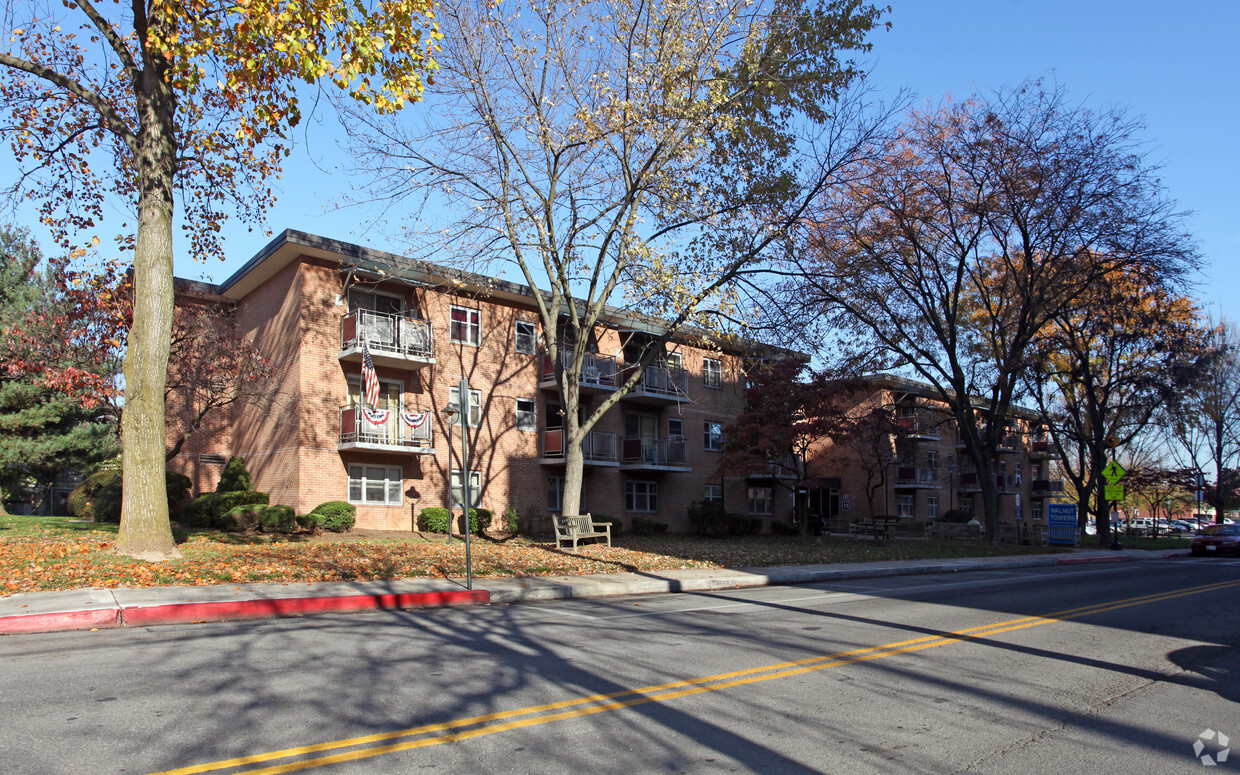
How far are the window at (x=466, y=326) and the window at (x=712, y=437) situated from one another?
13.2 meters

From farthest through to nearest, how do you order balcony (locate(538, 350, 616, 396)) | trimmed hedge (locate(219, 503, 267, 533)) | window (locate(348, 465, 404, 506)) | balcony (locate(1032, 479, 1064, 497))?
balcony (locate(1032, 479, 1064, 497))
balcony (locate(538, 350, 616, 396))
window (locate(348, 465, 404, 506))
trimmed hedge (locate(219, 503, 267, 533))

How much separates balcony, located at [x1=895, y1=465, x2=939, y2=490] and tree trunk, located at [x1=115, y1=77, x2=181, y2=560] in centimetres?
4337

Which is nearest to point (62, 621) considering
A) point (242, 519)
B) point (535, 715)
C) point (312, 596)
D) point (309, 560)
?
point (312, 596)

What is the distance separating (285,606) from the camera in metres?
10.1

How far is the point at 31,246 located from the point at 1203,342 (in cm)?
5095

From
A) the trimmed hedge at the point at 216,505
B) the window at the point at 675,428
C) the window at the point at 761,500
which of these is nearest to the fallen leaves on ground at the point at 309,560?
the trimmed hedge at the point at 216,505

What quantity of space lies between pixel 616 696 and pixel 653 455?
89.6ft

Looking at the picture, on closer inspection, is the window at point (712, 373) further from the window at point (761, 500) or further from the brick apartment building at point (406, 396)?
the window at point (761, 500)

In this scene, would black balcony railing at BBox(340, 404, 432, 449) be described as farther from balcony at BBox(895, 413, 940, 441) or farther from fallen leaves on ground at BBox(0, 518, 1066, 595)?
balcony at BBox(895, 413, 940, 441)

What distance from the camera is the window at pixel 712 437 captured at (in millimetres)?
36938

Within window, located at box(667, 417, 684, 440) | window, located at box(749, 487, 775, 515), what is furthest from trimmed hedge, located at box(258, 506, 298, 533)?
window, located at box(749, 487, 775, 515)

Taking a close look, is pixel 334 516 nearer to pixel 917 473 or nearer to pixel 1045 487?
pixel 917 473

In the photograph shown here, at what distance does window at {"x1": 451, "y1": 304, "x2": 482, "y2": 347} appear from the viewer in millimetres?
27734

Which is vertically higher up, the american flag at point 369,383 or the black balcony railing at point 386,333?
the black balcony railing at point 386,333
